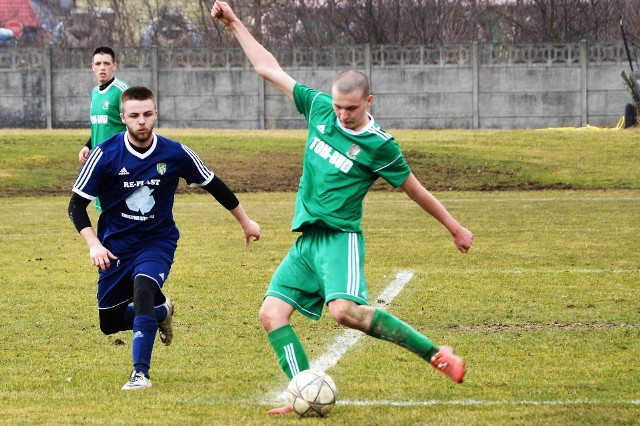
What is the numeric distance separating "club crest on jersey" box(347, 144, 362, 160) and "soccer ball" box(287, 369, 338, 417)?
116 cm

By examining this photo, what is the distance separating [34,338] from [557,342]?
12.4 ft

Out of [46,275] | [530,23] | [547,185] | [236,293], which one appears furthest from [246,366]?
[530,23]

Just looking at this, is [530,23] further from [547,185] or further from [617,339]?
[617,339]

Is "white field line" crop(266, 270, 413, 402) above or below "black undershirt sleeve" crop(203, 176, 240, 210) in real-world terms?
below

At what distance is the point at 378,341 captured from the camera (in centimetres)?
835

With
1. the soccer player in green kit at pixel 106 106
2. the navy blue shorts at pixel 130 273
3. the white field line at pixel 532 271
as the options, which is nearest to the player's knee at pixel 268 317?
Answer: the navy blue shorts at pixel 130 273

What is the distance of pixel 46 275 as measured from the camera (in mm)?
12211

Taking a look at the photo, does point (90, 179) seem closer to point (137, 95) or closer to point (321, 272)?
point (137, 95)

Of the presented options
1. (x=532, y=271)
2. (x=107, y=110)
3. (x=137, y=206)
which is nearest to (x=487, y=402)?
(x=137, y=206)

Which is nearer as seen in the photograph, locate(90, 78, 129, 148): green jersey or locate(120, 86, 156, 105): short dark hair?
locate(120, 86, 156, 105): short dark hair

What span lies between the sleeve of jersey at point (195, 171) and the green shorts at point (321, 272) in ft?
3.75

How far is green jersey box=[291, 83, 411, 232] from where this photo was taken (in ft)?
20.5

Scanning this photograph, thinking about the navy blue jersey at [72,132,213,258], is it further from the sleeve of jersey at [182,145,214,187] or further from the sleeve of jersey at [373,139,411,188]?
the sleeve of jersey at [373,139,411,188]

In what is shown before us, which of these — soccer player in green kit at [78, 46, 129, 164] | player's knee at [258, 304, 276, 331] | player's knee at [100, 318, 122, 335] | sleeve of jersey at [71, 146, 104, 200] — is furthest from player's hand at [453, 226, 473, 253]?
soccer player in green kit at [78, 46, 129, 164]
